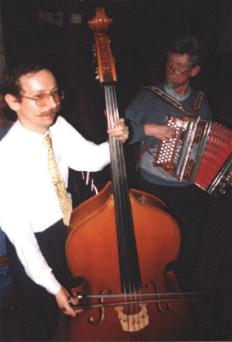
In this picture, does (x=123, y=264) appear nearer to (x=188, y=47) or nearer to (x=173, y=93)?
(x=173, y=93)

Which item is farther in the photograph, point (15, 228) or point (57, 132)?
point (57, 132)

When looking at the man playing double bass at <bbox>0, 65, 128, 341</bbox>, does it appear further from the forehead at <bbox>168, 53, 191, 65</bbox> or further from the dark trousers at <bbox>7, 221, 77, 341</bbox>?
the forehead at <bbox>168, 53, 191, 65</bbox>

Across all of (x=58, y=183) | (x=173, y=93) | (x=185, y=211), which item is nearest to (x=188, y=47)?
(x=173, y=93)

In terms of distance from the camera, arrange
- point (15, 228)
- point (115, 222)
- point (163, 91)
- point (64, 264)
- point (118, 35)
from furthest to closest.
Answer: point (118, 35) → point (163, 91) → point (64, 264) → point (115, 222) → point (15, 228)

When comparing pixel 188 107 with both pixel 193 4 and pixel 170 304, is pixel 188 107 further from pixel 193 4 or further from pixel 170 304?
pixel 193 4

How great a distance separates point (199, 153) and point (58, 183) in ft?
3.64

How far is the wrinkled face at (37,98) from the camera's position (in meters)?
1.42

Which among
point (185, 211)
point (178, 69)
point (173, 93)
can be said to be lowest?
point (185, 211)

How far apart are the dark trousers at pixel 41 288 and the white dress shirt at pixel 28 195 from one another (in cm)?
11

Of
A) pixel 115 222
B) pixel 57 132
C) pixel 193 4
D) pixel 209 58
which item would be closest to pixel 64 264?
pixel 115 222

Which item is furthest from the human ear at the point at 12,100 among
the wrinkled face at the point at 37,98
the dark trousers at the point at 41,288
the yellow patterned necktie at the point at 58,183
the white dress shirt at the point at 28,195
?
the dark trousers at the point at 41,288

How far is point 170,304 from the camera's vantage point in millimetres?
1779

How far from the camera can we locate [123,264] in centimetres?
173

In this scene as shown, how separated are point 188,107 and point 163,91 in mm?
228
